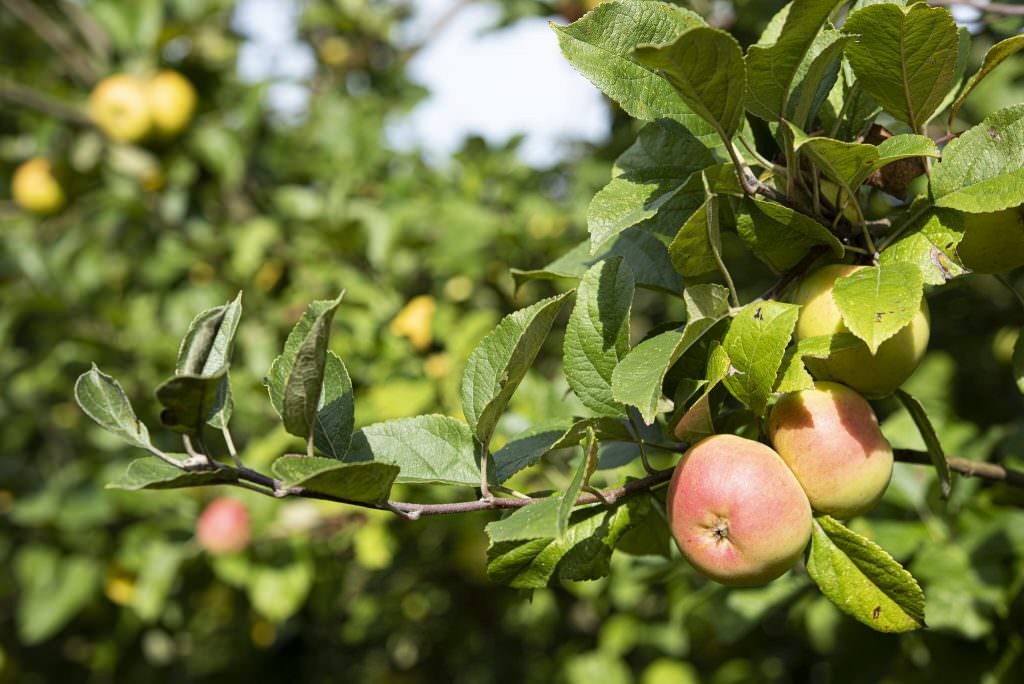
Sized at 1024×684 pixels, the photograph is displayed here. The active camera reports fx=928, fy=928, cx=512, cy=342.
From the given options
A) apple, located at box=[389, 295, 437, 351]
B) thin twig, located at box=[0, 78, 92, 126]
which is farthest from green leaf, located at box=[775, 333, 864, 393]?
thin twig, located at box=[0, 78, 92, 126]

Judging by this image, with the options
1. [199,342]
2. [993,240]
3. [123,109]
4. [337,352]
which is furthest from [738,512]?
[123,109]

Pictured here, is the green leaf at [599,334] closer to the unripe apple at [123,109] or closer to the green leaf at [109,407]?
the green leaf at [109,407]

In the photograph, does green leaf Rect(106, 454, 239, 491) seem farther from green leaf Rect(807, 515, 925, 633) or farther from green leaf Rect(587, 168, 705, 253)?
green leaf Rect(807, 515, 925, 633)

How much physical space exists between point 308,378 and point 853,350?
1.37 ft

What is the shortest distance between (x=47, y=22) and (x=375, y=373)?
1.60 metres

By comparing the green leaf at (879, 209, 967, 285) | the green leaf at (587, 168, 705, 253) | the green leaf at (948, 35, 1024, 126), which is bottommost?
the green leaf at (879, 209, 967, 285)

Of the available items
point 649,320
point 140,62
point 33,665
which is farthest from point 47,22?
point 33,665

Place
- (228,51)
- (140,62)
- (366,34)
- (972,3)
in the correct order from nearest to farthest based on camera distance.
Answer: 1. (972,3)
2. (140,62)
3. (228,51)
4. (366,34)

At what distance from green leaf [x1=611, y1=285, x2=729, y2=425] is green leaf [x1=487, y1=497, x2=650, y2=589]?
0.45 ft

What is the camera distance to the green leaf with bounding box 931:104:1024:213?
680 millimetres

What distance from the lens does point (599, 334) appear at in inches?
30.3

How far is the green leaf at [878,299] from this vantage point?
0.62m

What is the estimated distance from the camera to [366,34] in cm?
312

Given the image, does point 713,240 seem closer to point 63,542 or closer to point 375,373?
point 375,373
